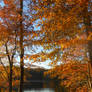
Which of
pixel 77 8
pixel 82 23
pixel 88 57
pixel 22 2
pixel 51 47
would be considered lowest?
pixel 88 57

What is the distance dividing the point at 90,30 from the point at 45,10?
5.79 ft

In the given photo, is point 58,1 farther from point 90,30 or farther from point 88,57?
point 88,57

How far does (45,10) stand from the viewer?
4.93 metres

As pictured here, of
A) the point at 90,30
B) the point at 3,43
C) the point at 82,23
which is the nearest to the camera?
the point at 90,30

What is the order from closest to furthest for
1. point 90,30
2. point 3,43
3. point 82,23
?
point 90,30, point 82,23, point 3,43

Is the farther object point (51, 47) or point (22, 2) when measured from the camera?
point (22, 2)

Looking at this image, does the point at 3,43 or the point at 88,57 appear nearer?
the point at 88,57

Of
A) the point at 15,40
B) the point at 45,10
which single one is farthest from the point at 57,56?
the point at 15,40

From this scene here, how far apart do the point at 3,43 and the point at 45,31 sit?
4375 mm

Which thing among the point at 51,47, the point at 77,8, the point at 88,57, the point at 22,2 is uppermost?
the point at 22,2

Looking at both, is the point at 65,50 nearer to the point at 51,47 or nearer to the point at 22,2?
the point at 51,47

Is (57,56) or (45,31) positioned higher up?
(45,31)

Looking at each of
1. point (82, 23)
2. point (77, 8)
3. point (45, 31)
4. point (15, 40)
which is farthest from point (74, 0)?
point (15, 40)

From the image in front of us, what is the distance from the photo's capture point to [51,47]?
15.4 ft
